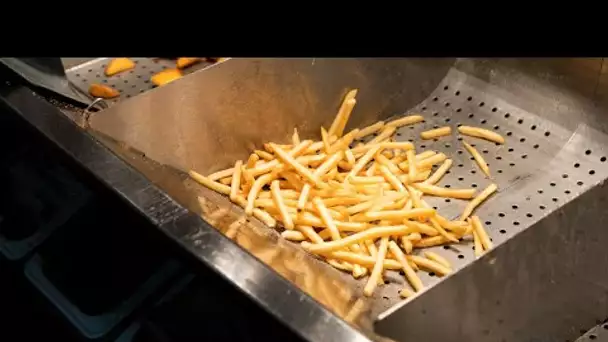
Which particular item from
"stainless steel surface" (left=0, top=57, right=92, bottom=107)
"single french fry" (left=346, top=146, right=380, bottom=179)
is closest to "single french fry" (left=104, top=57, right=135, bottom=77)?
"stainless steel surface" (left=0, top=57, right=92, bottom=107)

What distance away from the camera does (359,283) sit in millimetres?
1341

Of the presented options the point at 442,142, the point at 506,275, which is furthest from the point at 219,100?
the point at 506,275

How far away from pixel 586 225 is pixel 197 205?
0.71 meters

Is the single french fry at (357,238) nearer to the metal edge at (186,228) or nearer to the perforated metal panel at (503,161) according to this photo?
the perforated metal panel at (503,161)

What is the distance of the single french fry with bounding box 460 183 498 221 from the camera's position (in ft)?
4.83

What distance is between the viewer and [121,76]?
1781 mm

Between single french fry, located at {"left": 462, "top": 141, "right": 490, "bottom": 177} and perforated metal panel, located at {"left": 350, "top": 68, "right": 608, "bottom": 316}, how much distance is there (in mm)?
12

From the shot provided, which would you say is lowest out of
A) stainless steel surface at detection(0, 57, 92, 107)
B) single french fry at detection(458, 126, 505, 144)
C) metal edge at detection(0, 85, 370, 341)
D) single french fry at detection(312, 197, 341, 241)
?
single french fry at detection(312, 197, 341, 241)

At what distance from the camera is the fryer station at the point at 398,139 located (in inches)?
40.4

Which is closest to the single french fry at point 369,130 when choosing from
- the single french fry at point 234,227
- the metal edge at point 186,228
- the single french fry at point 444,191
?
the single french fry at point 444,191

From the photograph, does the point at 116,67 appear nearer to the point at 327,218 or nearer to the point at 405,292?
the point at 327,218

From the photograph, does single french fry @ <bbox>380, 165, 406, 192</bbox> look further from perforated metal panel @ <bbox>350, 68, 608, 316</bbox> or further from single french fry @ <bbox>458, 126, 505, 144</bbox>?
single french fry @ <bbox>458, 126, 505, 144</bbox>

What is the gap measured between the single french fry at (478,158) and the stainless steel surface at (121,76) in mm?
640
